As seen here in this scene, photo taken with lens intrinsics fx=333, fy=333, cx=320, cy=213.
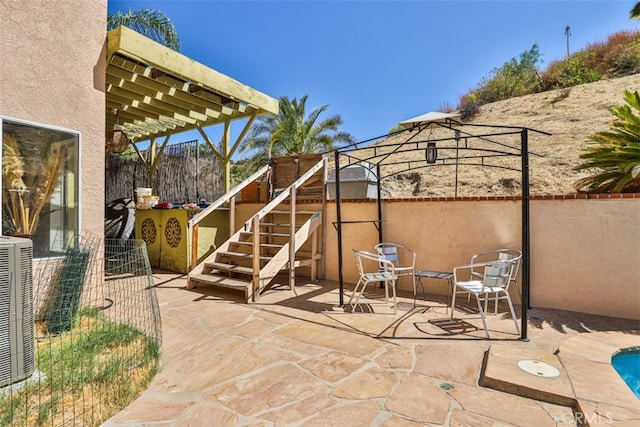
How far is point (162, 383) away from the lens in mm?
2656

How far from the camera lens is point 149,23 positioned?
1060 centimetres

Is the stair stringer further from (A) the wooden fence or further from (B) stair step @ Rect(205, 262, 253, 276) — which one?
(A) the wooden fence

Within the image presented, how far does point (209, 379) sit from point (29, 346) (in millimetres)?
1434

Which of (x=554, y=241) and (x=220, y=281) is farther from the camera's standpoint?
(x=220, y=281)

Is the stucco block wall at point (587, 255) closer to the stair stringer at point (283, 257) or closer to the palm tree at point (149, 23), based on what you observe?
the stair stringer at point (283, 257)

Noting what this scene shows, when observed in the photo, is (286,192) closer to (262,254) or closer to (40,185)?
(262,254)

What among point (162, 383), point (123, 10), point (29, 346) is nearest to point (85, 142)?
point (29, 346)

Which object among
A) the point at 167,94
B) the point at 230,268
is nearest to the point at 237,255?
the point at 230,268

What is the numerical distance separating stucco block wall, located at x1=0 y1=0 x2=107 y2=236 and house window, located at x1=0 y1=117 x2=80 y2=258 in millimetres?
113

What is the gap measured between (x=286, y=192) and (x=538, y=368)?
4.40 meters

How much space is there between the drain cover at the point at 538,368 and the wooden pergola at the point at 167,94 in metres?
5.78

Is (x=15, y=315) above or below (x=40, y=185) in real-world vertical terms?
below

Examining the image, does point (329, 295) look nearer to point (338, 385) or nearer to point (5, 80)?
point (338, 385)

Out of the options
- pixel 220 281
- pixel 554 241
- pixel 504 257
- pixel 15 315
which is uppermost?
pixel 554 241
